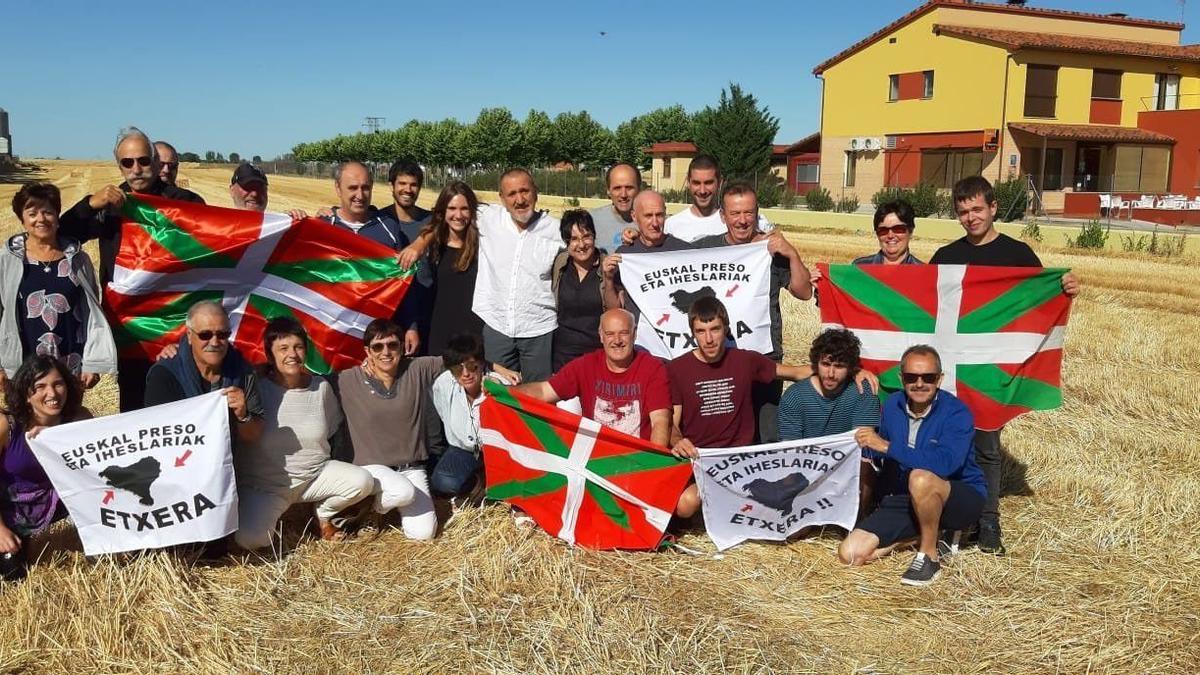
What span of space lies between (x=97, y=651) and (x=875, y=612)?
4.00 metres

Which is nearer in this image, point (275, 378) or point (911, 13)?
point (275, 378)

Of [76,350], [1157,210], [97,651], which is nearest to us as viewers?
[97,651]

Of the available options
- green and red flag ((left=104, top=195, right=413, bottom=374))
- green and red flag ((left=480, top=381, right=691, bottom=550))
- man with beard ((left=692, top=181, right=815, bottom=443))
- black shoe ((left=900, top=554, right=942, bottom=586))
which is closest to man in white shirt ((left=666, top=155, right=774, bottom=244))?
man with beard ((left=692, top=181, right=815, bottom=443))

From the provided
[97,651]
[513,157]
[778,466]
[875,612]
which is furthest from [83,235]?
[513,157]

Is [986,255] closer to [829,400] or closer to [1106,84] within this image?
[829,400]

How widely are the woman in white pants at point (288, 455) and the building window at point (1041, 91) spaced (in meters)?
40.8

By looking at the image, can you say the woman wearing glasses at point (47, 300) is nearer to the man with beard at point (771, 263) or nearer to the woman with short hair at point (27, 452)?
the woman with short hair at point (27, 452)

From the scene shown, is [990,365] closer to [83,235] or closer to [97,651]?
[97,651]

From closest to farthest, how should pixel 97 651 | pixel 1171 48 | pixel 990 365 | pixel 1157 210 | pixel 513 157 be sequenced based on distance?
pixel 97 651 → pixel 990 365 → pixel 1157 210 → pixel 1171 48 → pixel 513 157

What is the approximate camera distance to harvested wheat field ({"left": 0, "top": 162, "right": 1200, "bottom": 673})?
4.76 metres

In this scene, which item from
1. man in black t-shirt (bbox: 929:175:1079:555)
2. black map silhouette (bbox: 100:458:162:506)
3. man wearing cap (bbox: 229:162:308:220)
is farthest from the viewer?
man wearing cap (bbox: 229:162:308:220)

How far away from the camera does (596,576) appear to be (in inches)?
225

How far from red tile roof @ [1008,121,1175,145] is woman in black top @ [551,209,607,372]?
121ft

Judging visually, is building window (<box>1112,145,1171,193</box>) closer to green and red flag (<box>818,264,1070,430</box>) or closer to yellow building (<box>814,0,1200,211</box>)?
yellow building (<box>814,0,1200,211</box>)
